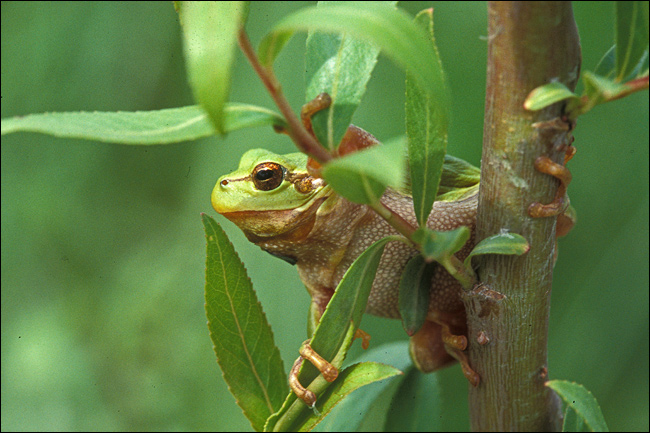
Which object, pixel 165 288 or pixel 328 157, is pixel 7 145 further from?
pixel 328 157

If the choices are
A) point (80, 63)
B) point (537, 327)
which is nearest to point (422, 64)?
point (537, 327)

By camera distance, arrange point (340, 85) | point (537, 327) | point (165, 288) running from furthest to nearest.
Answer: point (165, 288)
point (537, 327)
point (340, 85)

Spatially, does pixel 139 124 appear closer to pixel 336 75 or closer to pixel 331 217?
pixel 336 75

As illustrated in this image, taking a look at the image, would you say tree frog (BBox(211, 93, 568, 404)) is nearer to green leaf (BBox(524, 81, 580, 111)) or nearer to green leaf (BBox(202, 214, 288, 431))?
green leaf (BBox(202, 214, 288, 431))

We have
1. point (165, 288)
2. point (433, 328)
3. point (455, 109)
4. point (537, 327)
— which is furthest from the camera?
point (165, 288)

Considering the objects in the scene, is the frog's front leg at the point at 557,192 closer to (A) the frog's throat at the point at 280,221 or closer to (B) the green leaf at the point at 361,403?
(A) the frog's throat at the point at 280,221

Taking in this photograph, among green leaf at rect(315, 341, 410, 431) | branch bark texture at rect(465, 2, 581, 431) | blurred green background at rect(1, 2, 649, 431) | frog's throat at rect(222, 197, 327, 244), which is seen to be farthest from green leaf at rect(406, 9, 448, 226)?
blurred green background at rect(1, 2, 649, 431)

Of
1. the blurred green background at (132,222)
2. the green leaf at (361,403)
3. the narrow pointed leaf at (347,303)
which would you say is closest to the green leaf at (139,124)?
the narrow pointed leaf at (347,303)
